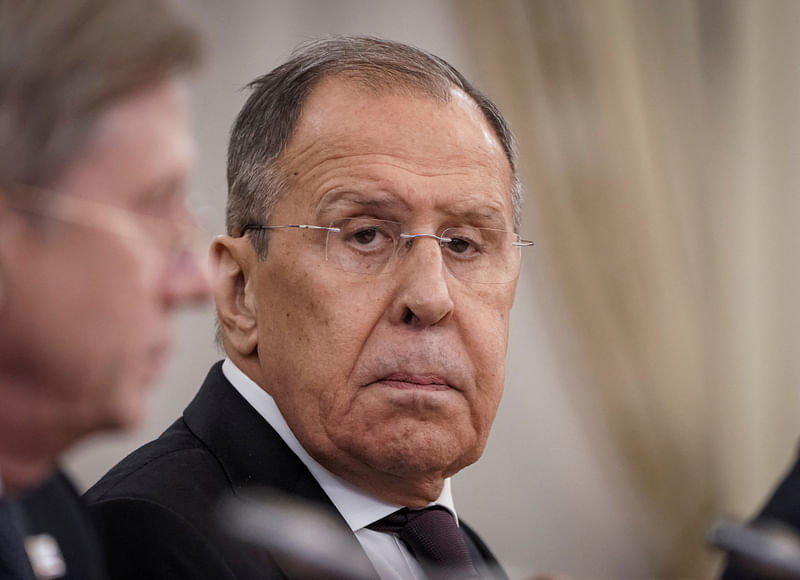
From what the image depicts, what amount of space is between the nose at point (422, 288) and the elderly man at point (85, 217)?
783mm

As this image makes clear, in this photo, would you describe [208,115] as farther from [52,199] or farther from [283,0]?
[52,199]

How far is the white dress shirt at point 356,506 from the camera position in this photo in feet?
6.37

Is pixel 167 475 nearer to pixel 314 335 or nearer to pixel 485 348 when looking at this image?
pixel 314 335

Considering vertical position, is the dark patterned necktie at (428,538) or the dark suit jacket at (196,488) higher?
the dark suit jacket at (196,488)

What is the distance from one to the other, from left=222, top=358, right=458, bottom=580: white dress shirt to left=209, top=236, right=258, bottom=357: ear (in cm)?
9

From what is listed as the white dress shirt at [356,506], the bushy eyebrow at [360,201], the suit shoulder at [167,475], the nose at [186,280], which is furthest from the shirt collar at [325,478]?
the nose at [186,280]

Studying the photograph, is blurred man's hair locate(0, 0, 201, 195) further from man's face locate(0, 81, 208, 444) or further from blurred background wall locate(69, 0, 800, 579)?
blurred background wall locate(69, 0, 800, 579)

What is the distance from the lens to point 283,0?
4078 mm

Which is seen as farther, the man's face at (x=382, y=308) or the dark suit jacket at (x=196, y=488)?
the man's face at (x=382, y=308)

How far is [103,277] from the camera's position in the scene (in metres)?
1.11

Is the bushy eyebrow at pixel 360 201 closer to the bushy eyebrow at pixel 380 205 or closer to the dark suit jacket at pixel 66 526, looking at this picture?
the bushy eyebrow at pixel 380 205

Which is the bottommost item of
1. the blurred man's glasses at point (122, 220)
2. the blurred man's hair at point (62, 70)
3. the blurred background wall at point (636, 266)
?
the blurred background wall at point (636, 266)

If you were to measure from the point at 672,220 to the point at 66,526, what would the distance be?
10.9 feet

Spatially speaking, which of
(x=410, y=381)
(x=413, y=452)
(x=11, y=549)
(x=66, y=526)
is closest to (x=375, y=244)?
(x=410, y=381)
